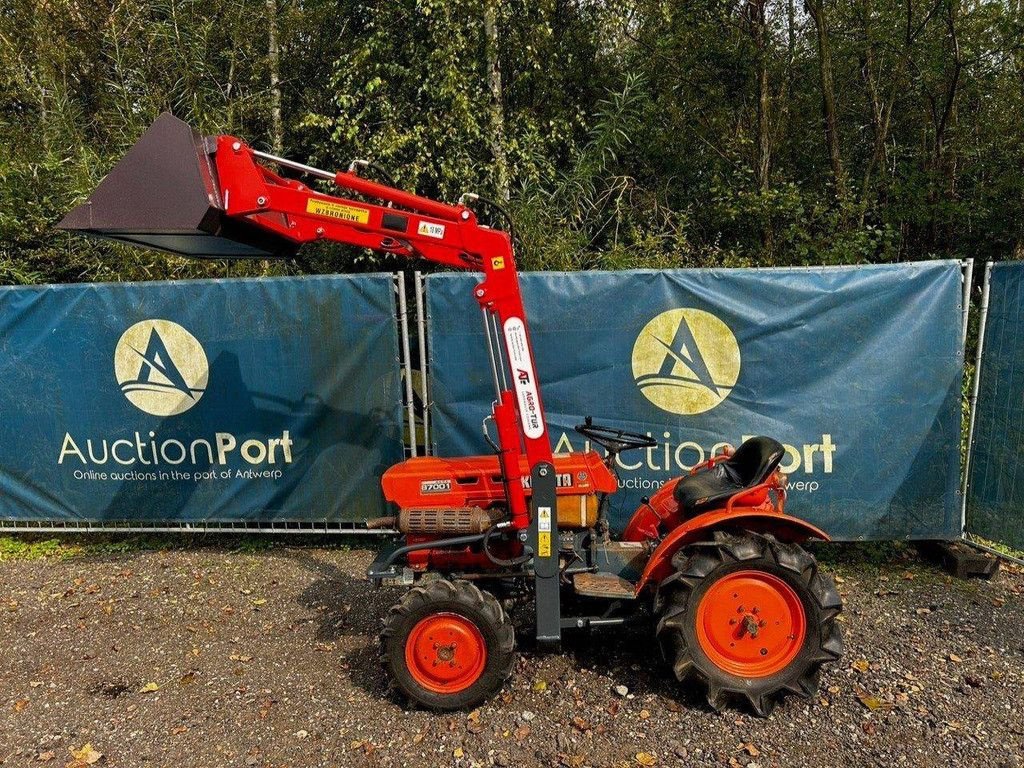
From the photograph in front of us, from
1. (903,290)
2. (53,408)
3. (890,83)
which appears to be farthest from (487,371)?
(890,83)

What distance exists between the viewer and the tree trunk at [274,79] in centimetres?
936

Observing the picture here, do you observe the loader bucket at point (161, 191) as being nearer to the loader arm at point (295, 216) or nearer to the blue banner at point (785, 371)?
the loader arm at point (295, 216)

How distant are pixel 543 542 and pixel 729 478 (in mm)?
1122

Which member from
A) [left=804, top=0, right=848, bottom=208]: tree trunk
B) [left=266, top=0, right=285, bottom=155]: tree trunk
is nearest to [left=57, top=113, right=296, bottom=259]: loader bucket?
[left=266, top=0, right=285, bottom=155]: tree trunk

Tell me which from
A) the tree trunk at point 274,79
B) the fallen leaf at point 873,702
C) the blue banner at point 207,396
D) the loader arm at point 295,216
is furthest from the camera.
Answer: the tree trunk at point 274,79

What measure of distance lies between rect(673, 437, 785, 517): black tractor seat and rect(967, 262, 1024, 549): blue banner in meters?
2.17

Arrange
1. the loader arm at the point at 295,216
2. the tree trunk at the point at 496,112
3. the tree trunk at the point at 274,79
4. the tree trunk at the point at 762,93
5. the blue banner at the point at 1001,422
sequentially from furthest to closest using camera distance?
the tree trunk at the point at 274,79 → the tree trunk at the point at 762,93 → the tree trunk at the point at 496,112 → the blue banner at the point at 1001,422 → the loader arm at the point at 295,216

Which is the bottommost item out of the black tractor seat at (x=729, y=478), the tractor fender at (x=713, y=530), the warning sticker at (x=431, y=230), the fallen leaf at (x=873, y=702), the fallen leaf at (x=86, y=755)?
the fallen leaf at (x=86, y=755)

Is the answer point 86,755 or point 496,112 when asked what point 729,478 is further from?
point 496,112

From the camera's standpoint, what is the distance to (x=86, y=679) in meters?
3.77

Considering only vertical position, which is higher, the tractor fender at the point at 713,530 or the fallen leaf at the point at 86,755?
the tractor fender at the point at 713,530

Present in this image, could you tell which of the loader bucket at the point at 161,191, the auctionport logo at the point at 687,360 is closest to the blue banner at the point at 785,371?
the auctionport logo at the point at 687,360

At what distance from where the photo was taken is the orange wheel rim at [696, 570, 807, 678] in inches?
128

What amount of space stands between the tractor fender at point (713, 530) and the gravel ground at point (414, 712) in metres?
0.60
